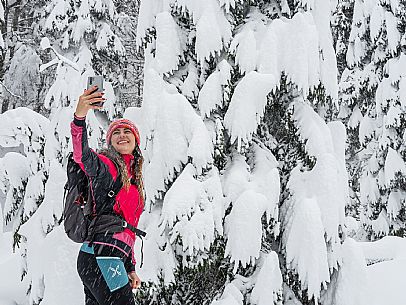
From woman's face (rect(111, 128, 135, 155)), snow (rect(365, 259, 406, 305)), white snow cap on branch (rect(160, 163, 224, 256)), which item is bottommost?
snow (rect(365, 259, 406, 305))

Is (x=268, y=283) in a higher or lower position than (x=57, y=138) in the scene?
lower

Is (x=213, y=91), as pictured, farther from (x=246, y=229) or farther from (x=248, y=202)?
(x=246, y=229)

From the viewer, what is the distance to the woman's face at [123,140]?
364 centimetres

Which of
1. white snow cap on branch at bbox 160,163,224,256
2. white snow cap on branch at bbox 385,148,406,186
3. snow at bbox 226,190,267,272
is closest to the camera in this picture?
white snow cap on branch at bbox 160,163,224,256

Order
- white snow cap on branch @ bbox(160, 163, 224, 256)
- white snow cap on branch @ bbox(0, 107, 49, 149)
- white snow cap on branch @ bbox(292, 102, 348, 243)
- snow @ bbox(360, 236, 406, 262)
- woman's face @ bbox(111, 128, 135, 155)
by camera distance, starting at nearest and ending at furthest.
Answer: woman's face @ bbox(111, 128, 135, 155) < white snow cap on branch @ bbox(160, 163, 224, 256) < white snow cap on branch @ bbox(292, 102, 348, 243) < white snow cap on branch @ bbox(0, 107, 49, 149) < snow @ bbox(360, 236, 406, 262)

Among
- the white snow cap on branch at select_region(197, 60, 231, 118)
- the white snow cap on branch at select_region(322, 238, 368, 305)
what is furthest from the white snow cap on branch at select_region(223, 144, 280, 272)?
the white snow cap on branch at select_region(322, 238, 368, 305)

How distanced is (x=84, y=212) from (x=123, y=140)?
602 mm

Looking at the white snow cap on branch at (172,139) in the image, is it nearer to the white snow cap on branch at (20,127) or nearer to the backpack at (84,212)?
the backpack at (84,212)

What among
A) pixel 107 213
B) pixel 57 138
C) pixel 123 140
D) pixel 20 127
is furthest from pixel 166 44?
pixel 57 138

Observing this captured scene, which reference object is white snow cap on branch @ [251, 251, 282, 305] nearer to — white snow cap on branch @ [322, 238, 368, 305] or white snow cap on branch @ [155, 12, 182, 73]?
white snow cap on branch @ [322, 238, 368, 305]

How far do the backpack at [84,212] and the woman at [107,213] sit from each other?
0.06ft

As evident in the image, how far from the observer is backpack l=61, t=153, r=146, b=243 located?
3295mm

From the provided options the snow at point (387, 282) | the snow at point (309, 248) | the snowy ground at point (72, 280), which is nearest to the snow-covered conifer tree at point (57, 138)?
the snowy ground at point (72, 280)

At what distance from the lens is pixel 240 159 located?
4828 millimetres
